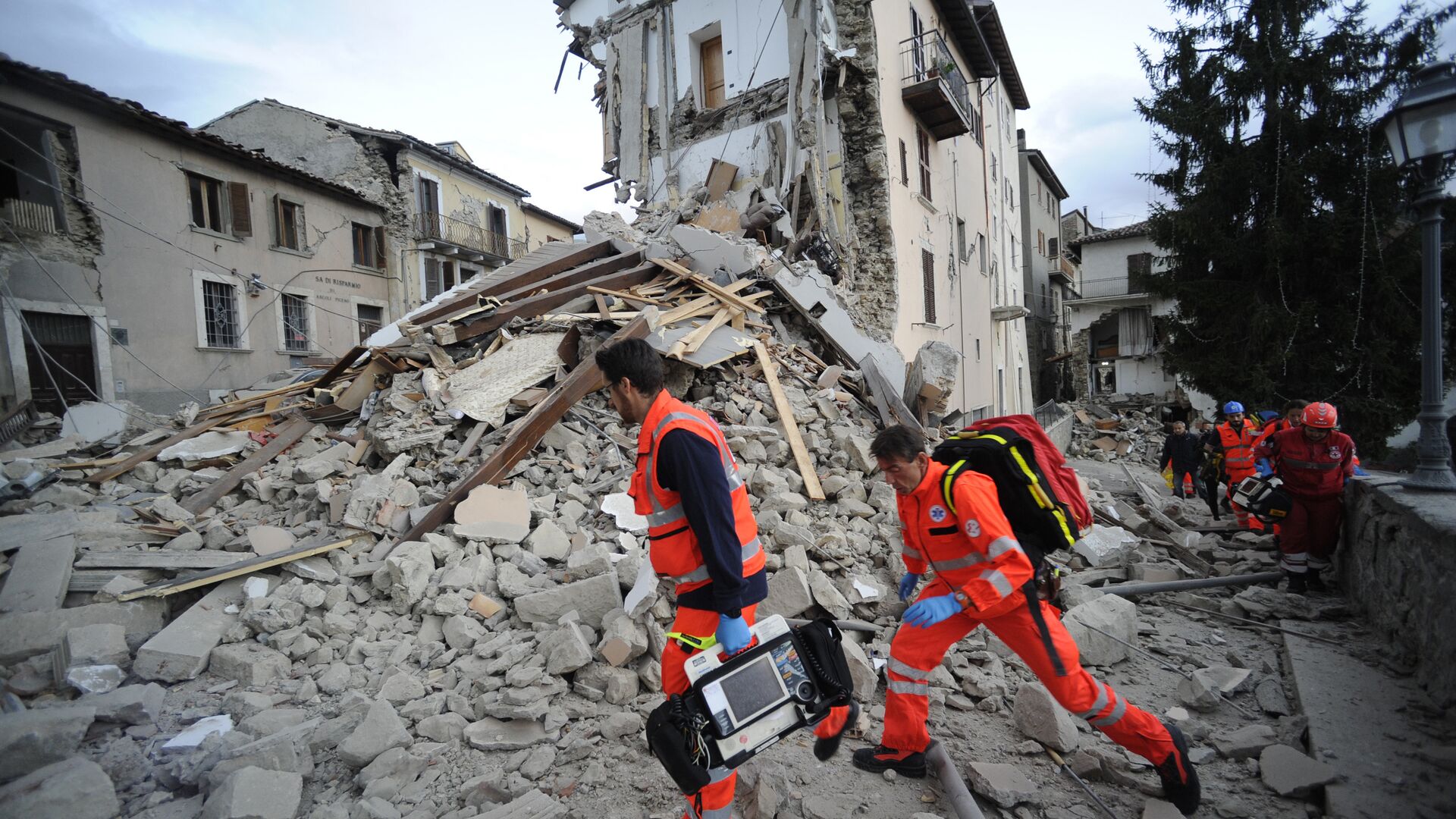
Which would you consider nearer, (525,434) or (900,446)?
(900,446)

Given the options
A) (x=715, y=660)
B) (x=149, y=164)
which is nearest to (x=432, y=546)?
(x=715, y=660)

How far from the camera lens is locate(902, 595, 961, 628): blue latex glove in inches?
104

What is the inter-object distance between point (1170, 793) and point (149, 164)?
1872 centimetres

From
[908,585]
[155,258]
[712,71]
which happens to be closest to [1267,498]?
[908,585]

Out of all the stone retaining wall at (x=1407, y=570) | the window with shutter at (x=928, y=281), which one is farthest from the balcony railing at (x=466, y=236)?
the stone retaining wall at (x=1407, y=570)

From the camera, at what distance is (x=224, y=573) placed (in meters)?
3.98

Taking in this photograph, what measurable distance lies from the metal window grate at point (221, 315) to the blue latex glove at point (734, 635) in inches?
673

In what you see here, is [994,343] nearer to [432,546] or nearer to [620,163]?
[620,163]

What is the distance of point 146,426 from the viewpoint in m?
8.33

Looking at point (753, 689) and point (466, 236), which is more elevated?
point (466, 236)

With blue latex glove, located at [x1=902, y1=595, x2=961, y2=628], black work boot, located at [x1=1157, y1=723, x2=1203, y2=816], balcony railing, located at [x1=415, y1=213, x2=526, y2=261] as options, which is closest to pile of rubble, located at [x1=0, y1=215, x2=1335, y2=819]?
black work boot, located at [x1=1157, y1=723, x2=1203, y2=816]

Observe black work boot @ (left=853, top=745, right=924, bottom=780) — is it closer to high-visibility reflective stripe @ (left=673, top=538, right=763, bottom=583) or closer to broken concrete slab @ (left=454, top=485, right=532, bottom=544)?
high-visibility reflective stripe @ (left=673, top=538, right=763, bottom=583)

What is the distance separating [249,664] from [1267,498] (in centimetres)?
712

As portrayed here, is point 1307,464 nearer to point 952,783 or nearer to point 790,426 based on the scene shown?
point 790,426
